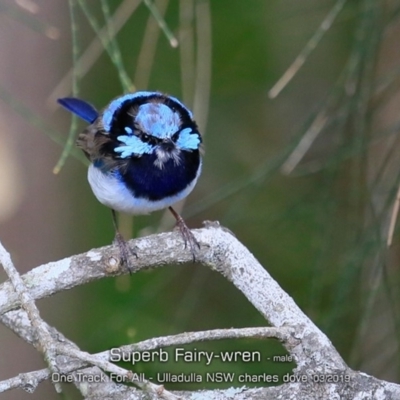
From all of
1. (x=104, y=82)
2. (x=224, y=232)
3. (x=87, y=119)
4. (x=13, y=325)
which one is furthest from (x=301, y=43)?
(x=13, y=325)

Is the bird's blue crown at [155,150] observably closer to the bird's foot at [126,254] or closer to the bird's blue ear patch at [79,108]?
the bird's foot at [126,254]

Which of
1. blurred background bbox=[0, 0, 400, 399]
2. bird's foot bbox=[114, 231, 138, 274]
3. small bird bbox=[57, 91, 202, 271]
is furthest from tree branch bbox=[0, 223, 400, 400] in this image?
blurred background bbox=[0, 0, 400, 399]

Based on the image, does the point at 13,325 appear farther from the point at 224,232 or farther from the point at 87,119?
the point at 87,119

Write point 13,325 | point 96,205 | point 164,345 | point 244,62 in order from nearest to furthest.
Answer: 1. point 164,345
2. point 13,325
3. point 244,62
4. point 96,205

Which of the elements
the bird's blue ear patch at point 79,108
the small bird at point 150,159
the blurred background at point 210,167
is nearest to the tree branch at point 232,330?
the small bird at point 150,159

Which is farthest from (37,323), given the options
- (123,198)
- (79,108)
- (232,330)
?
(79,108)

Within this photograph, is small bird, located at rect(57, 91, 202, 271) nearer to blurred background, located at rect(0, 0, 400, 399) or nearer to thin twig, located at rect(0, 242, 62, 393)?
blurred background, located at rect(0, 0, 400, 399)

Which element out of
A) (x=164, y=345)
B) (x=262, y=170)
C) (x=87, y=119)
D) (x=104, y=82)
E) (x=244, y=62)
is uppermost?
(x=104, y=82)
